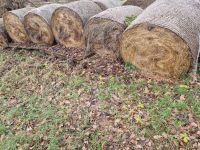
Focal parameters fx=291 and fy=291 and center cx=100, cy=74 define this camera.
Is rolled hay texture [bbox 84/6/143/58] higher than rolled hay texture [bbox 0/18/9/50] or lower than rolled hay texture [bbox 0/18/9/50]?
higher

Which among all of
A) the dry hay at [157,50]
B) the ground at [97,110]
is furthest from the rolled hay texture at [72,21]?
the dry hay at [157,50]

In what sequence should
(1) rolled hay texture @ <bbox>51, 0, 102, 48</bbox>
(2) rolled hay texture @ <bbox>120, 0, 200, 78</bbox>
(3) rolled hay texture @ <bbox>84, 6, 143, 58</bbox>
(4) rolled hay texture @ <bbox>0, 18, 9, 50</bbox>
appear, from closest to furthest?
1. (2) rolled hay texture @ <bbox>120, 0, 200, 78</bbox>
2. (3) rolled hay texture @ <bbox>84, 6, 143, 58</bbox>
3. (1) rolled hay texture @ <bbox>51, 0, 102, 48</bbox>
4. (4) rolled hay texture @ <bbox>0, 18, 9, 50</bbox>

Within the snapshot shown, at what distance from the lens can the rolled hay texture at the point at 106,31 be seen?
5473mm

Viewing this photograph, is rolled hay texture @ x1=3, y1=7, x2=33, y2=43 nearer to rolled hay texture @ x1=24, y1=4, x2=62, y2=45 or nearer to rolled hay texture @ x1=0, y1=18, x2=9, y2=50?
rolled hay texture @ x1=0, y1=18, x2=9, y2=50

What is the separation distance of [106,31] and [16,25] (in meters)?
2.83

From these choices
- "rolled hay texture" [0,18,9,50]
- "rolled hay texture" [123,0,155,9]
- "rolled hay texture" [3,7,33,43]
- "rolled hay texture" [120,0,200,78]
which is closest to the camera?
"rolled hay texture" [120,0,200,78]

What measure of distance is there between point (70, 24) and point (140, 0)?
1936 millimetres

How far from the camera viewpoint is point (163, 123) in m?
4.22

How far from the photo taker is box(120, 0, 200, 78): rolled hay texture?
4645 mm

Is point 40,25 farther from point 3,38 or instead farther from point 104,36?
point 104,36

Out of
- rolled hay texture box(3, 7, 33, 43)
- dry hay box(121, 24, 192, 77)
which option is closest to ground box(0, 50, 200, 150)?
dry hay box(121, 24, 192, 77)

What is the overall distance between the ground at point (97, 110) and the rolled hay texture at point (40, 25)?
1.09 meters

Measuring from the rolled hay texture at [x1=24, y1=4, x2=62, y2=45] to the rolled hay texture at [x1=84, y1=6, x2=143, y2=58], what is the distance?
4.08ft

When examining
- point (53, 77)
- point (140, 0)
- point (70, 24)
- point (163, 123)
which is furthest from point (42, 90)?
point (140, 0)
